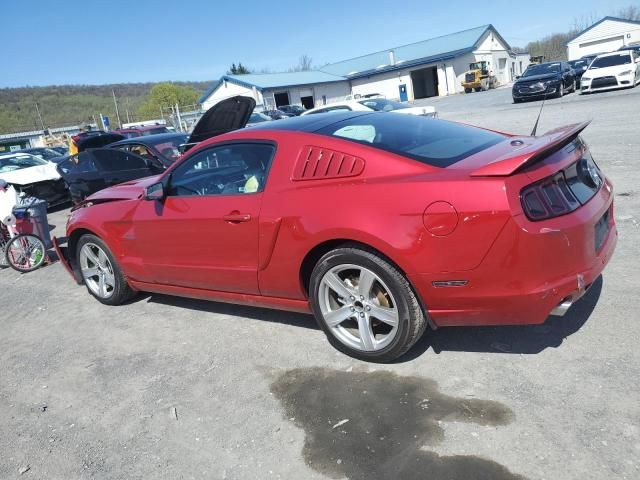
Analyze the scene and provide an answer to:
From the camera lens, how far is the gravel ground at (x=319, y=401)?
2.58 m

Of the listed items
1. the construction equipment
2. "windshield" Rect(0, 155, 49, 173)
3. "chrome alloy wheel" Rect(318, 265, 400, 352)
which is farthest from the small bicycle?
the construction equipment

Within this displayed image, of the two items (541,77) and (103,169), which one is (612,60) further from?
(103,169)

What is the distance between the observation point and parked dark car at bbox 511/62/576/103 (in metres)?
23.9

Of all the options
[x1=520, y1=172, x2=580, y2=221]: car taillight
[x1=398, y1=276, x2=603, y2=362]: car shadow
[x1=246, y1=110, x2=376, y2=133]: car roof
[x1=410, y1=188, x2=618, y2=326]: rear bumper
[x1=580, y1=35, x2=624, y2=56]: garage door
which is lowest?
[x1=398, y1=276, x2=603, y2=362]: car shadow

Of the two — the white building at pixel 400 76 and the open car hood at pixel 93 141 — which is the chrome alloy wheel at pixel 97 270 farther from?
the white building at pixel 400 76

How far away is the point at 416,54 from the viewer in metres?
55.6

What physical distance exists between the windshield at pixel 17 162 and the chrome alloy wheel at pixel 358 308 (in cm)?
1259

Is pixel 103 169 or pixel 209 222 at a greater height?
pixel 103 169

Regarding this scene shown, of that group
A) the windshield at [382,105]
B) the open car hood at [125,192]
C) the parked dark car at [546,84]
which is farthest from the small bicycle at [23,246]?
the parked dark car at [546,84]

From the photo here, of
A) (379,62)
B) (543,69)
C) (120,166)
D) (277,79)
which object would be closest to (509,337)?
(120,166)

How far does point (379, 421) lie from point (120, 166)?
8432 mm

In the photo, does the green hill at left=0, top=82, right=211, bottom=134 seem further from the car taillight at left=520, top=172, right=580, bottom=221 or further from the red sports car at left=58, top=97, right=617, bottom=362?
the car taillight at left=520, top=172, right=580, bottom=221

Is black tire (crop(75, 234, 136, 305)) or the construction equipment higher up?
the construction equipment

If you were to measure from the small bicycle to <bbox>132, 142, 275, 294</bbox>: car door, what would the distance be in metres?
3.81
